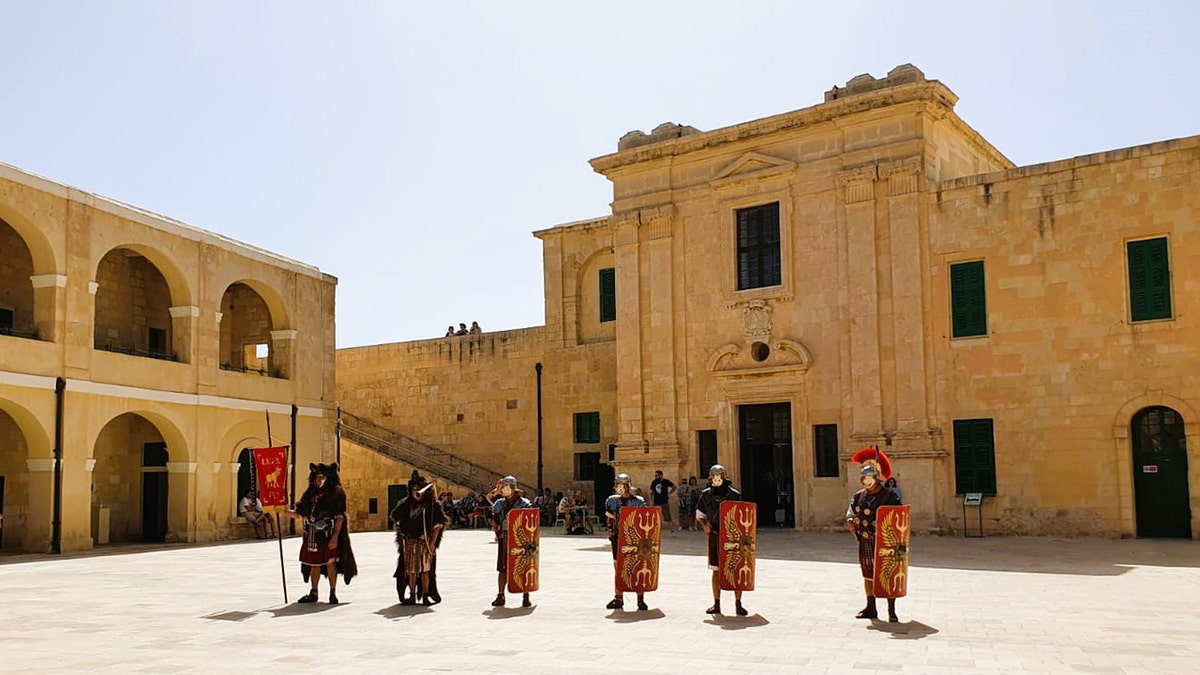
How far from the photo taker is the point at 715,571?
445 inches

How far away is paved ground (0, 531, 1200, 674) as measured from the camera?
8594 mm

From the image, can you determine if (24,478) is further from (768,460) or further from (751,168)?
(751,168)

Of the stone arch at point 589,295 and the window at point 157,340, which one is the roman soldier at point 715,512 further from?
the stone arch at point 589,295

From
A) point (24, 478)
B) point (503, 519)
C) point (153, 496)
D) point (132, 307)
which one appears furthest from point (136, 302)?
point (503, 519)

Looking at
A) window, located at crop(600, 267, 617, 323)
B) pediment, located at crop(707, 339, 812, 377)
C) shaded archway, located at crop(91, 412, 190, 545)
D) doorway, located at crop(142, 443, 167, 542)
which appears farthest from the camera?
window, located at crop(600, 267, 617, 323)

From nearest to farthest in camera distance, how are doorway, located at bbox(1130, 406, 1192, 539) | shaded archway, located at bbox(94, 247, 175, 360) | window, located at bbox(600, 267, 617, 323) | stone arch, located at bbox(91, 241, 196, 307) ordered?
doorway, located at bbox(1130, 406, 1192, 539), stone arch, located at bbox(91, 241, 196, 307), shaded archway, located at bbox(94, 247, 175, 360), window, located at bbox(600, 267, 617, 323)

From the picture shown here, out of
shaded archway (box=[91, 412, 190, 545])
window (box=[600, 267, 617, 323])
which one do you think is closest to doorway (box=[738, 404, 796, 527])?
window (box=[600, 267, 617, 323])

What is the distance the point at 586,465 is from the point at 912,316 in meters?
11.8

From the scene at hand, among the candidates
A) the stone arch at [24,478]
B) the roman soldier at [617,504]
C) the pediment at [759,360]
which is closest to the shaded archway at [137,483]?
the stone arch at [24,478]

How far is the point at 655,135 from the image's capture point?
87.3 feet

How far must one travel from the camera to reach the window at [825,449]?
23.5 m

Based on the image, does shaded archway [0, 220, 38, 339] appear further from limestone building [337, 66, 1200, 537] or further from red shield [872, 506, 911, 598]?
red shield [872, 506, 911, 598]

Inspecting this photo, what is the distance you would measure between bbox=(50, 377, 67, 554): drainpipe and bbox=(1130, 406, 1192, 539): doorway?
2006 centimetres

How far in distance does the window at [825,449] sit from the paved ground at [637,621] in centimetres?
572
